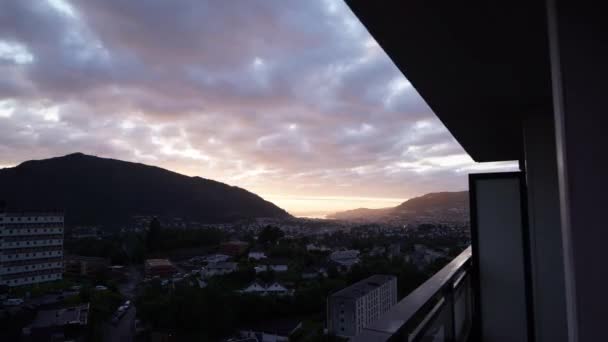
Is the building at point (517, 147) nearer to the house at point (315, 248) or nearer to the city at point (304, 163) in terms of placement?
the city at point (304, 163)

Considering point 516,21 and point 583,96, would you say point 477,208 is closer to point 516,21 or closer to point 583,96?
point 516,21

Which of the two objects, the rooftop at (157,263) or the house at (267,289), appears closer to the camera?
the house at (267,289)

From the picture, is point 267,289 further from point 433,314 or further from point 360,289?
point 433,314

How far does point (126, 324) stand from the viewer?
433 inches

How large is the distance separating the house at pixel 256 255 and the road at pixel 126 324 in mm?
6721

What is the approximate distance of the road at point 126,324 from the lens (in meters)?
9.82

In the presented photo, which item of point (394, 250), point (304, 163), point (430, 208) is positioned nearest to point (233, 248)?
point (304, 163)

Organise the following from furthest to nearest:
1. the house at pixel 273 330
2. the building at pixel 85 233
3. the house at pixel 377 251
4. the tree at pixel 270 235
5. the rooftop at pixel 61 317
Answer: the tree at pixel 270 235 → the house at pixel 377 251 → the house at pixel 273 330 → the building at pixel 85 233 → the rooftop at pixel 61 317

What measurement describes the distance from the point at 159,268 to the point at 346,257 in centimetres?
892

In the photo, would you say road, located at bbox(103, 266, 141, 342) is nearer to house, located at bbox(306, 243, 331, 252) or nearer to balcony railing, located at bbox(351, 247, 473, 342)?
balcony railing, located at bbox(351, 247, 473, 342)

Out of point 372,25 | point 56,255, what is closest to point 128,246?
point 56,255

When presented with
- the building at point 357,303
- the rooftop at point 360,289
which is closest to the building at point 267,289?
the rooftop at point 360,289

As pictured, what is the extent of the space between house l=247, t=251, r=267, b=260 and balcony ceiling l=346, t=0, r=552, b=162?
1815cm

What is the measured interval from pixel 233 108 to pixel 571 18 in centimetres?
1128
